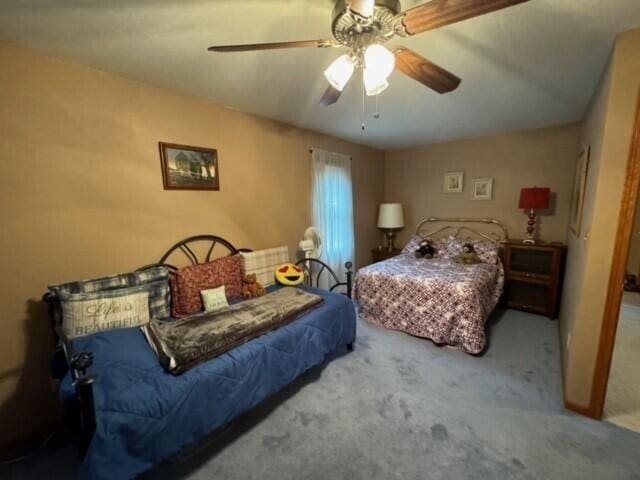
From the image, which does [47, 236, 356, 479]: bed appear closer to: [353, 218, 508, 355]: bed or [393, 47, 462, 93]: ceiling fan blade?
[353, 218, 508, 355]: bed

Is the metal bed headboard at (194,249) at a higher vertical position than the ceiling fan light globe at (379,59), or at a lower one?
lower

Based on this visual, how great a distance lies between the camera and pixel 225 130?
267 cm

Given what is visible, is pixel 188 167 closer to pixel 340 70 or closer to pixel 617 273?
pixel 340 70

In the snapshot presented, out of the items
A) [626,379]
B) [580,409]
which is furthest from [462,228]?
[580,409]

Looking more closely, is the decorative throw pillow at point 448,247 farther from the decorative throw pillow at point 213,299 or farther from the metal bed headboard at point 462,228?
the decorative throw pillow at point 213,299

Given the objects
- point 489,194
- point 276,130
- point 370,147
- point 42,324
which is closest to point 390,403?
point 42,324

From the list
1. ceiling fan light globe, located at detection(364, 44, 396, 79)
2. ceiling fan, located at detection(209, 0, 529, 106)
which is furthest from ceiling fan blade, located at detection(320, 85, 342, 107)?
ceiling fan light globe, located at detection(364, 44, 396, 79)

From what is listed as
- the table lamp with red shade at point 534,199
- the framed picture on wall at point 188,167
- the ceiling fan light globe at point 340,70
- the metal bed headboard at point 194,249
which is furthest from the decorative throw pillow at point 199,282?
the table lamp with red shade at point 534,199

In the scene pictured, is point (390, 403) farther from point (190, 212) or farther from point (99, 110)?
point (99, 110)

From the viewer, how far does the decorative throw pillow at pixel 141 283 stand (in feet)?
5.80

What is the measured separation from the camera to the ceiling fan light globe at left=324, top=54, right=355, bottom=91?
132cm

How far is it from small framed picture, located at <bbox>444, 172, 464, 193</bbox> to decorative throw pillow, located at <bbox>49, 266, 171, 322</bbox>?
3.87 m

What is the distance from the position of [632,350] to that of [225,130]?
4.39 metres

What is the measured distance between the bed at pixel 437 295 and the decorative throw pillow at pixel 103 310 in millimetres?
2204
